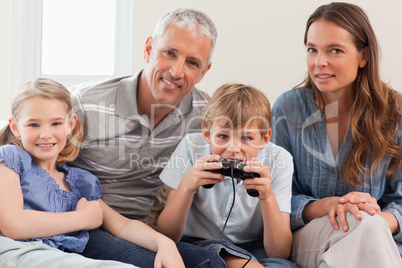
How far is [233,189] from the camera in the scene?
1.53 m

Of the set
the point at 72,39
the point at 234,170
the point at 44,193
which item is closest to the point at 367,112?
the point at 234,170

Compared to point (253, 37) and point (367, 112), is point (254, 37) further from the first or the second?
point (367, 112)

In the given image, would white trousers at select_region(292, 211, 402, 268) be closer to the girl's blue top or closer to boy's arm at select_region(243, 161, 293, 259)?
boy's arm at select_region(243, 161, 293, 259)

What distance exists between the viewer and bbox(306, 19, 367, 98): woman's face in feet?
5.54

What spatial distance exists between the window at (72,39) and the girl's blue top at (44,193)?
1260 millimetres

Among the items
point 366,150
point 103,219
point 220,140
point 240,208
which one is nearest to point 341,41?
point 366,150

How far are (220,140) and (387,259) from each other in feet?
1.97

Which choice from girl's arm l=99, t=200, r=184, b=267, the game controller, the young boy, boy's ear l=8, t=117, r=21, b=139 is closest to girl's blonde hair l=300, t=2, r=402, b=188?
the young boy

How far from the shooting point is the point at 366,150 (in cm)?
172

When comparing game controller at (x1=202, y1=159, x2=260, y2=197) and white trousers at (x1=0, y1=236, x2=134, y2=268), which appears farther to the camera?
game controller at (x1=202, y1=159, x2=260, y2=197)

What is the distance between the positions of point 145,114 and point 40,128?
434 mm

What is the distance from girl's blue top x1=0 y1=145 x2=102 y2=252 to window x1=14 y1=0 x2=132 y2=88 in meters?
1.26

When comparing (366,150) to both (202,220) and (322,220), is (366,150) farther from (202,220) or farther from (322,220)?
(202,220)

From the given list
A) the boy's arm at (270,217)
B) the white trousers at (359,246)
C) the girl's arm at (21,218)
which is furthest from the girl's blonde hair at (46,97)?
the white trousers at (359,246)
